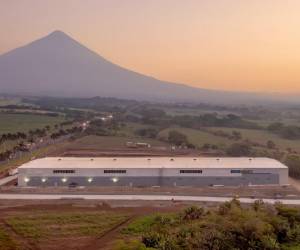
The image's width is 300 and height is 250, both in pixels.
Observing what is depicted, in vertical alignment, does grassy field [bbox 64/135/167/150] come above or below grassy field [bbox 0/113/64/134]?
below

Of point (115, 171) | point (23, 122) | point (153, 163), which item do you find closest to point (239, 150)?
point (153, 163)

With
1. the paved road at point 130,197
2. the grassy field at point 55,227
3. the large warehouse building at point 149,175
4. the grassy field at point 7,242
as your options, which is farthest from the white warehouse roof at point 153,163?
the grassy field at point 7,242

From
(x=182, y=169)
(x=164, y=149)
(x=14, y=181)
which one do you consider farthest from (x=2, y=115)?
(x=182, y=169)

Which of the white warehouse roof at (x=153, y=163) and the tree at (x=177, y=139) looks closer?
the white warehouse roof at (x=153, y=163)

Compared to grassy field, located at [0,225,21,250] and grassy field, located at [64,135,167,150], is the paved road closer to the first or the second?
grassy field, located at [0,225,21,250]

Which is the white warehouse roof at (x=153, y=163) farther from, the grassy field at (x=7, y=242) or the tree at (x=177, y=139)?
the tree at (x=177, y=139)

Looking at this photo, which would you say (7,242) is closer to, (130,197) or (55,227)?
(55,227)

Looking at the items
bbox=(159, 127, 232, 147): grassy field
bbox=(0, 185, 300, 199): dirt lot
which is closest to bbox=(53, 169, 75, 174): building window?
bbox=(0, 185, 300, 199): dirt lot

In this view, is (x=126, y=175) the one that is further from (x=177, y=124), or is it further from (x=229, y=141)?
(x=177, y=124)
